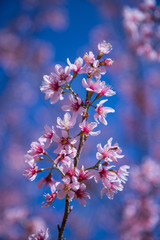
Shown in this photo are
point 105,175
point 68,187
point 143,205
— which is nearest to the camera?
point 68,187

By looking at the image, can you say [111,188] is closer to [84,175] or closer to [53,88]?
[84,175]

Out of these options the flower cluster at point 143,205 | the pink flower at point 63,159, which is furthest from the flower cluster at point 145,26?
the pink flower at point 63,159

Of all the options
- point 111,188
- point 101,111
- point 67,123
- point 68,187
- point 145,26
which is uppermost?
point 145,26

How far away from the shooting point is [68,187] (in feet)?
4.08

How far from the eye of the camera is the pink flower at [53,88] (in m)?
1.48

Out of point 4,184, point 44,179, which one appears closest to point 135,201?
point 44,179

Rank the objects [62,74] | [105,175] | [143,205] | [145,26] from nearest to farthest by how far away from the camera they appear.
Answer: [105,175] < [62,74] < [143,205] < [145,26]

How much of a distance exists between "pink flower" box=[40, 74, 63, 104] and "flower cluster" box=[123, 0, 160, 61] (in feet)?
12.4

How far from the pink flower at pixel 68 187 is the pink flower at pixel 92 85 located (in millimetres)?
585

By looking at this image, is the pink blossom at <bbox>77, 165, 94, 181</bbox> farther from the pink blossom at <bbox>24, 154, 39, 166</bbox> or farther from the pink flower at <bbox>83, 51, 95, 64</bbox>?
the pink flower at <bbox>83, 51, 95, 64</bbox>

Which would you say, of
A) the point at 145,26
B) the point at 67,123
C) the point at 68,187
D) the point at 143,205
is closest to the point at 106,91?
the point at 67,123

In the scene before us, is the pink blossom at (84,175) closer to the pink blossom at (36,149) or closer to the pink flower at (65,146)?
the pink flower at (65,146)

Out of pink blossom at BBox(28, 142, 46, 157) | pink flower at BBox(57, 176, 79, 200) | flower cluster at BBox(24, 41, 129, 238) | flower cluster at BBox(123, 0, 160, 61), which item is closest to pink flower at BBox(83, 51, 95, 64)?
flower cluster at BBox(24, 41, 129, 238)

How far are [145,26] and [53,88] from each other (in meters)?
4.24
